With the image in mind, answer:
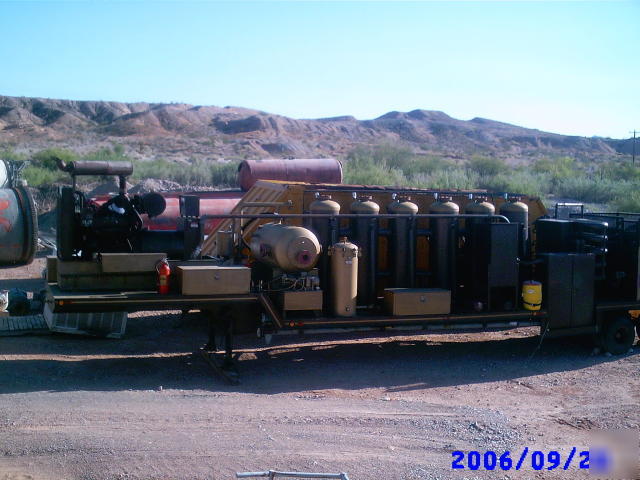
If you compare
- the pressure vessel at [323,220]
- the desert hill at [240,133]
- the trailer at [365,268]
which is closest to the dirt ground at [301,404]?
the trailer at [365,268]

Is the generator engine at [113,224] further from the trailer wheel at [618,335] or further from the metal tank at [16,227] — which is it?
the trailer wheel at [618,335]

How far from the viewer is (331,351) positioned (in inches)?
409

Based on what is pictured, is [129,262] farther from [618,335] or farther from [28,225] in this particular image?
[618,335]

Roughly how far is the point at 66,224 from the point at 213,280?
1.96 metres

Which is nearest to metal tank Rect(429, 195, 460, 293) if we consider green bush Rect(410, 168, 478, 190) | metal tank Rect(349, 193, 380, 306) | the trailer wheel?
metal tank Rect(349, 193, 380, 306)

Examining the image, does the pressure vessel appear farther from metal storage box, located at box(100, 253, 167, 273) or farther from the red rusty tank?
the red rusty tank

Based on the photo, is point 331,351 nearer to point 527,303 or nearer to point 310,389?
point 310,389

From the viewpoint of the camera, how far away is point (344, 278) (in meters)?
9.07

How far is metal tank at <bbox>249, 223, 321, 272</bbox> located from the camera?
8.62 m

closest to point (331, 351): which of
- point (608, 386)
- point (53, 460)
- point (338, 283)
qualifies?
point (338, 283)

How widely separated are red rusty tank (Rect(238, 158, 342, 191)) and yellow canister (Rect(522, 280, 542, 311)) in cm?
777

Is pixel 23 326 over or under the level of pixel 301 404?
over

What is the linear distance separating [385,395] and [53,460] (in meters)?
3.94

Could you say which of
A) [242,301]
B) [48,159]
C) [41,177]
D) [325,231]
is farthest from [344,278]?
[48,159]
